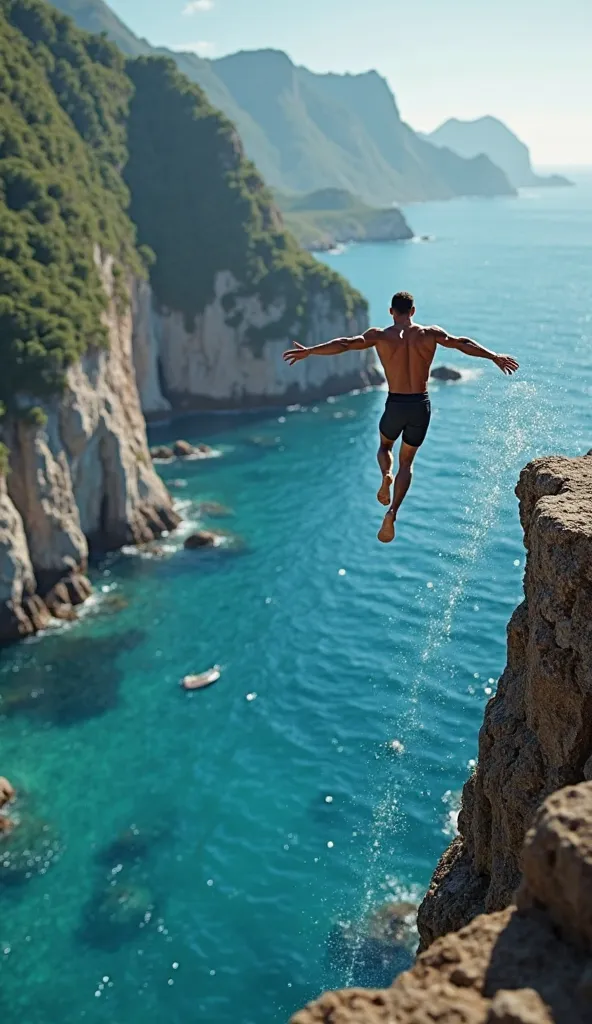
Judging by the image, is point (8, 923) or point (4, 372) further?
point (4, 372)

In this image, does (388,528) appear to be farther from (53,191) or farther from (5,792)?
(53,191)

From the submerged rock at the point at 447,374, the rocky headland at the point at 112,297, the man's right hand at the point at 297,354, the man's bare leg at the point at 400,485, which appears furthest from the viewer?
the submerged rock at the point at 447,374

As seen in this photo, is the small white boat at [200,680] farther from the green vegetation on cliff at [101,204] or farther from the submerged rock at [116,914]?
the green vegetation on cliff at [101,204]

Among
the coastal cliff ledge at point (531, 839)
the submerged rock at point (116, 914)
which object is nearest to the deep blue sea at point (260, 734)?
the submerged rock at point (116, 914)

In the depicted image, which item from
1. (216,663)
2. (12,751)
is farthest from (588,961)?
(216,663)

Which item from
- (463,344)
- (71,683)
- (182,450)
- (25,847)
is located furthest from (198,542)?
(463,344)

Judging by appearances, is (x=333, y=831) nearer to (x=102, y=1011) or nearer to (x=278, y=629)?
(x=102, y=1011)
